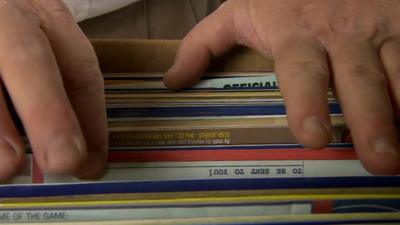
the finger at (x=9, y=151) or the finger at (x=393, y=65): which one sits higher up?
the finger at (x=393, y=65)

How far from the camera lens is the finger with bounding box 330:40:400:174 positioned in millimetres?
303

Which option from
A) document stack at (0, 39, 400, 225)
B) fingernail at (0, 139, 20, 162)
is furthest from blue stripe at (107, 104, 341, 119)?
fingernail at (0, 139, 20, 162)

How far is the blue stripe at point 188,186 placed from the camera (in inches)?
12.0

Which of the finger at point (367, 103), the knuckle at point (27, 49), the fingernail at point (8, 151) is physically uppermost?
the finger at point (367, 103)

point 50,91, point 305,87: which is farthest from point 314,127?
point 50,91

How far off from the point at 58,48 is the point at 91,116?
0.21 ft

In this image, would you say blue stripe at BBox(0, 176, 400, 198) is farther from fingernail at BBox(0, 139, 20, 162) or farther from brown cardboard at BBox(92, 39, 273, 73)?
brown cardboard at BBox(92, 39, 273, 73)

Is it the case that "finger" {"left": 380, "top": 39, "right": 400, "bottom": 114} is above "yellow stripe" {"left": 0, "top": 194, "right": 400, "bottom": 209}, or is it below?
above

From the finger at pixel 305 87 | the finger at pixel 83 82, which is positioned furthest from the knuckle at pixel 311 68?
the finger at pixel 83 82

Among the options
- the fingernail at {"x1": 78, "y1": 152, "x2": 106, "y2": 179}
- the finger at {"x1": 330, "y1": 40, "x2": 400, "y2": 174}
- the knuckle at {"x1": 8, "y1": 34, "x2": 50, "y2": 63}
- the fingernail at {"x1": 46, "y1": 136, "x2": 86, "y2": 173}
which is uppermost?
the finger at {"x1": 330, "y1": 40, "x2": 400, "y2": 174}

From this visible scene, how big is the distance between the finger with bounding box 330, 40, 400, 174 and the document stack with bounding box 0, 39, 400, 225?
2 centimetres

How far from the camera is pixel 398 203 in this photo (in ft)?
1.04

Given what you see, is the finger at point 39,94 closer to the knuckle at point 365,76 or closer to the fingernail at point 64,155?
the fingernail at point 64,155

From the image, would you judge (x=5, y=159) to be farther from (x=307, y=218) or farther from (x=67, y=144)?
(x=307, y=218)
